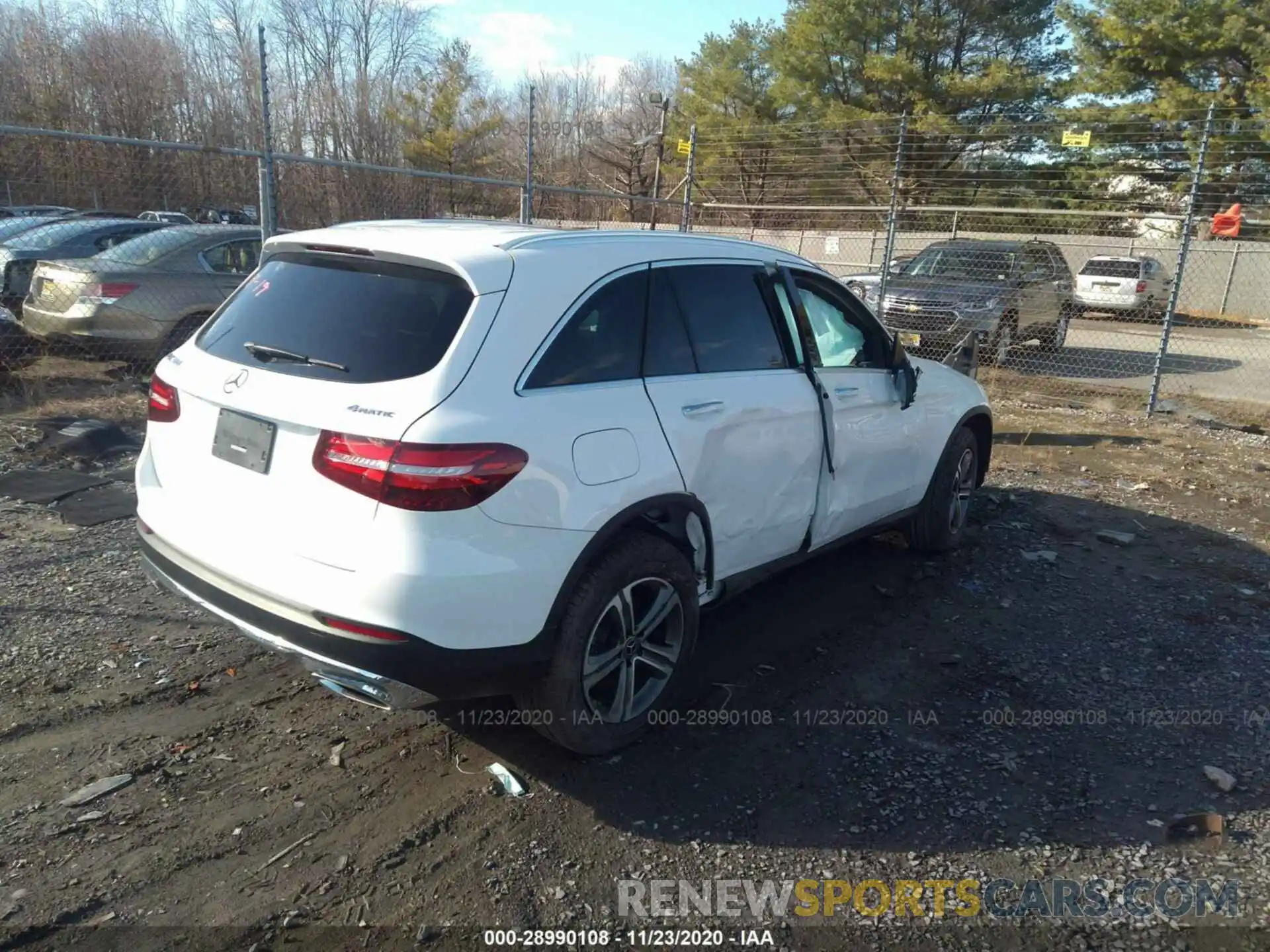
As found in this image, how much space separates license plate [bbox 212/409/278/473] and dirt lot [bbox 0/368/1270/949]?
3.57 feet

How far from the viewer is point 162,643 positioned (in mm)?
3943

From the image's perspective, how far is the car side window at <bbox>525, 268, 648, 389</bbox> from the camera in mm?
2994

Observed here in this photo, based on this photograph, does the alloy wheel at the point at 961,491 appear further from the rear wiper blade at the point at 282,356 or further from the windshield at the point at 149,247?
the windshield at the point at 149,247

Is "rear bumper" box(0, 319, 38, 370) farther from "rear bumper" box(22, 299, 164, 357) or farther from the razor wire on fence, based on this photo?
"rear bumper" box(22, 299, 164, 357)

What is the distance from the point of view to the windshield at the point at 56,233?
10.7 metres

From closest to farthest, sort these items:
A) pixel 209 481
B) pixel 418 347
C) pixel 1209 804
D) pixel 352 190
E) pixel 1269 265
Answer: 1. pixel 418 347
2. pixel 209 481
3. pixel 1209 804
4. pixel 352 190
5. pixel 1269 265

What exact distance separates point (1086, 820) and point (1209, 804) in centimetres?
52

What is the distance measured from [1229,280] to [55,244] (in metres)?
26.5

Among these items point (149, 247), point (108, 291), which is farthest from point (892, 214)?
point (108, 291)

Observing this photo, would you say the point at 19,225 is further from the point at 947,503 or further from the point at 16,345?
the point at 947,503

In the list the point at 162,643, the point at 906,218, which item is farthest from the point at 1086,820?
the point at 906,218

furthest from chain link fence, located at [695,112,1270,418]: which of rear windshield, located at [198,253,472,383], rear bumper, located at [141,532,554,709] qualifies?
rear bumper, located at [141,532,554,709]

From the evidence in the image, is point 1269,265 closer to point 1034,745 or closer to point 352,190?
point 352,190

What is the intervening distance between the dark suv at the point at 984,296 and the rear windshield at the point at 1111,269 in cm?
642
